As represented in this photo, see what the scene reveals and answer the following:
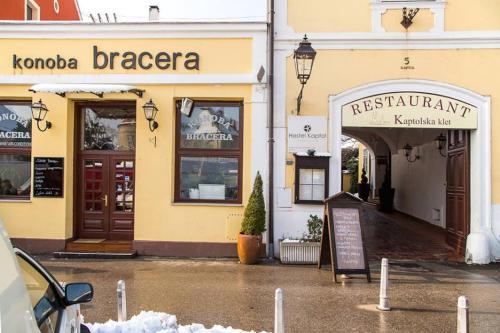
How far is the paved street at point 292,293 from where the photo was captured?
20.9 ft

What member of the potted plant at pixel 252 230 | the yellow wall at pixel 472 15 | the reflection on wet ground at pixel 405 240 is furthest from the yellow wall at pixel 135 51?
the reflection on wet ground at pixel 405 240

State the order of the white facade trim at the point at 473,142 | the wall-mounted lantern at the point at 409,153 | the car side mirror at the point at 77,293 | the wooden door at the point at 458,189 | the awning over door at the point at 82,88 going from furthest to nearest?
the wall-mounted lantern at the point at 409,153 < the wooden door at the point at 458,189 < the white facade trim at the point at 473,142 < the awning over door at the point at 82,88 < the car side mirror at the point at 77,293

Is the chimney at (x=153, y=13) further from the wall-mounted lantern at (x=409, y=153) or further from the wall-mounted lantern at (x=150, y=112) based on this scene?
the wall-mounted lantern at (x=409, y=153)

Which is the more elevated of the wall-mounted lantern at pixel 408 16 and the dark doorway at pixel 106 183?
the wall-mounted lantern at pixel 408 16

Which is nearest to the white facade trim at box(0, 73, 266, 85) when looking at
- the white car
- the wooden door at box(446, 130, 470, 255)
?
the wooden door at box(446, 130, 470, 255)

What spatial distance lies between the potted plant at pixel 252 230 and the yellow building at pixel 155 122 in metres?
0.57

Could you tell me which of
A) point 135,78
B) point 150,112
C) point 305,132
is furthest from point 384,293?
point 135,78

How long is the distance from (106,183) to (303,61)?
17.1 feet

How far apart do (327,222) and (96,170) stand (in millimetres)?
5534

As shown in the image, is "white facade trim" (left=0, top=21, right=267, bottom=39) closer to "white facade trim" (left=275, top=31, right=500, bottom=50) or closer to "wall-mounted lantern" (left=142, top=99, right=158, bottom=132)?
"white facade trim" (left=275, top=31, right=500, bottom=50)

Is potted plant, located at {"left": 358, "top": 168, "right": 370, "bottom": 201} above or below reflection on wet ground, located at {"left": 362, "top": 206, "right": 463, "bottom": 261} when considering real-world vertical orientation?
above

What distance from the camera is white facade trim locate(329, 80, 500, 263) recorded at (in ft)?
33.9

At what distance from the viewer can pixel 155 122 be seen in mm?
10648

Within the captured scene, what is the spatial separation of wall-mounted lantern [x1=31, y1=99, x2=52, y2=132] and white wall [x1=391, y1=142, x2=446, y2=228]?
1088 cm
